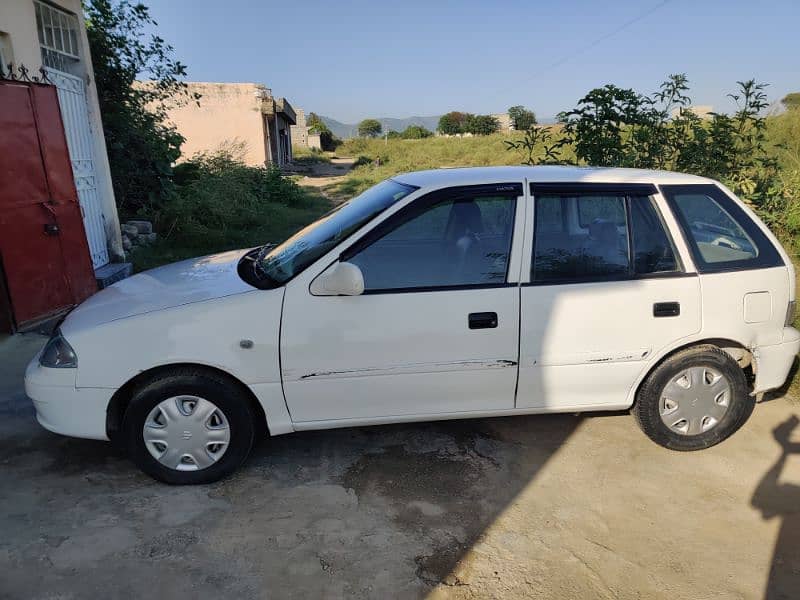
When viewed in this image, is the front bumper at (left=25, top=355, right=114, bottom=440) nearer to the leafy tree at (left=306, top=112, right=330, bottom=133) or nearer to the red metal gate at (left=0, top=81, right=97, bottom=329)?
the red metal gate at (left=0, top=81, right=97, bottom=329)

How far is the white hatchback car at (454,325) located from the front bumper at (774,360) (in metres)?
0.01

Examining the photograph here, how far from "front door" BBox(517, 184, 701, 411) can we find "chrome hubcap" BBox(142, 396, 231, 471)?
173 centimetres

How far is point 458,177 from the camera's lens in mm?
3566

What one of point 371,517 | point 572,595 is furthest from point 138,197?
point 572,595

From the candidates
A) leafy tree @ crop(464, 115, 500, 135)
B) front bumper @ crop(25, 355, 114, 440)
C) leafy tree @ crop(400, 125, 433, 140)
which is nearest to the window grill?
front bumper @ crop(25, 355, 114, 440)

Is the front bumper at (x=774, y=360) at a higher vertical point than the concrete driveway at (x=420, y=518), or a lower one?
higher

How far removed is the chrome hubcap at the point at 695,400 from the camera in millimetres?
3619

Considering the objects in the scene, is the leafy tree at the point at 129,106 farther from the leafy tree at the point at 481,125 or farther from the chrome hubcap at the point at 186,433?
the leafy tree at the point at 481,125

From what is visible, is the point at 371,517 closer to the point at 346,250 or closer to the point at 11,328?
the point at 346,250

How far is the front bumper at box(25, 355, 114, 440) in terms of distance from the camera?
3.17 m

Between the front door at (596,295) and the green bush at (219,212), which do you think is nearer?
the front door at (596,295)

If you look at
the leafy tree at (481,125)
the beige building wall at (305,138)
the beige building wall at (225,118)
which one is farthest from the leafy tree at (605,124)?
the leafy tree at (481,125)

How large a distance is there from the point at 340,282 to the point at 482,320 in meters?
0.82

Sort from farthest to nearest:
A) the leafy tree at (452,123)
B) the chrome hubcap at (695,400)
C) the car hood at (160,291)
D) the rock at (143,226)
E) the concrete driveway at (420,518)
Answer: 1. the leafy tree at (452,123)
2. the rock at (143,226)
3. the chrome hubcap at (695,400)
4. the car hood at (160,291)
5. the concrete driveway at (420,518)
